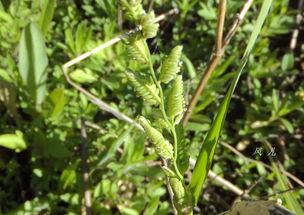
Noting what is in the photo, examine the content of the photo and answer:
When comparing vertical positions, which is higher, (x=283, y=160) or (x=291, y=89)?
(x=291, y=89)

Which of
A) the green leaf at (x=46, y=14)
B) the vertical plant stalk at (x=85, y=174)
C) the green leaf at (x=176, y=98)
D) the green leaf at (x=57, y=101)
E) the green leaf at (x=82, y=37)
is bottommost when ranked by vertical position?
the vertical plant stalk at (x=85, y=174)

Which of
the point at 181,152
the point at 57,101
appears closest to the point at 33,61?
the point at 57,101

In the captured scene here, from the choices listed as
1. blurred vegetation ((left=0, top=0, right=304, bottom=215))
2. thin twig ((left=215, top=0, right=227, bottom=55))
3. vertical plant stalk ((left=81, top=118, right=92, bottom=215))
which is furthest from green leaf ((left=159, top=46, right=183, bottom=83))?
vertical plant stalk ((left=81, top=118, right=92, bottom=215))

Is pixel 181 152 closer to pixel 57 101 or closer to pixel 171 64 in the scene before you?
pixel 171 64

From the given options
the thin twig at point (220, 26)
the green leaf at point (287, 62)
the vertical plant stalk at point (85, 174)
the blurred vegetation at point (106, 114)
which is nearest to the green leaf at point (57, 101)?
the blurred vegetation at point (106, 114)

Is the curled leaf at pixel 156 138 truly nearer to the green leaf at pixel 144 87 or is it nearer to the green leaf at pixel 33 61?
the green leaf at pixel 144 87

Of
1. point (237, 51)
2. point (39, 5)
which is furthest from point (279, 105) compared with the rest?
point (39, 5)

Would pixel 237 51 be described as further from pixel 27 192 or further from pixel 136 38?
pixel 136 38
